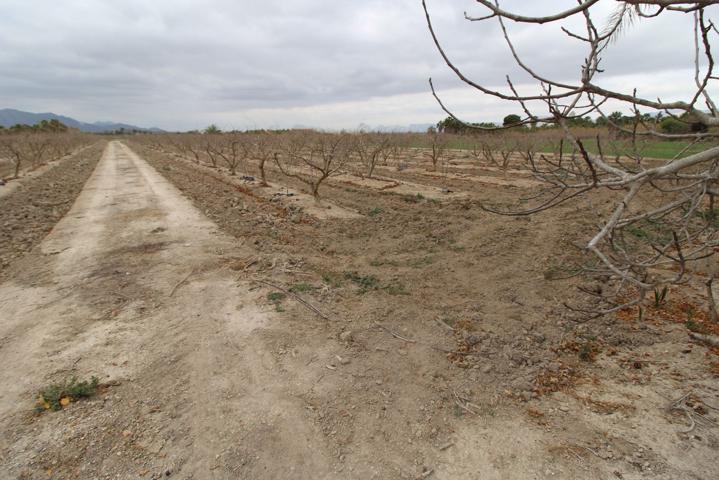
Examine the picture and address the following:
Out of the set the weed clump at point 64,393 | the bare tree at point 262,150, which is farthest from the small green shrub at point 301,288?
the bare tree at point 262,150

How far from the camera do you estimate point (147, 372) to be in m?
3.60

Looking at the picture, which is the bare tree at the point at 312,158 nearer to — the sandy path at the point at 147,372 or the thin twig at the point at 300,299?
the sandy path at the point at 147,372

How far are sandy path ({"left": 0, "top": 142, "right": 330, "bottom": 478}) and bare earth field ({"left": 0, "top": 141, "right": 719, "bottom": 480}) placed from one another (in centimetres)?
2

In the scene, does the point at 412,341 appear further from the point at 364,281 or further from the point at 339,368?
the point at 364,281

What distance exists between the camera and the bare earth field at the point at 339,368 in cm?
263

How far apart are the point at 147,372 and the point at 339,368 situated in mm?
1802

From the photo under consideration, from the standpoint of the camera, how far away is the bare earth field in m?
2.63

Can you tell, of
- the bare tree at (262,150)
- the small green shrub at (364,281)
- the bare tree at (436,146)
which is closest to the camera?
the small green shrub at (364,281)

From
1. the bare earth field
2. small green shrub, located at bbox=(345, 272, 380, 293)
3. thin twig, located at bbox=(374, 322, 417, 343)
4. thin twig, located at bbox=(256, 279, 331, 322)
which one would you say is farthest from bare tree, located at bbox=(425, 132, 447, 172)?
thin twig, located at bbox=(374, 322, 417, 343)

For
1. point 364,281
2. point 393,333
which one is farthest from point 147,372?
point 364,281

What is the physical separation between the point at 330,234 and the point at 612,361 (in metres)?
5.79

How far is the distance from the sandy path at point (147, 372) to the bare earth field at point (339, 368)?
2 cm

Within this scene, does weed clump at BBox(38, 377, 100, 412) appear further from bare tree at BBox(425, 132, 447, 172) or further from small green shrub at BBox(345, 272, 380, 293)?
bare tree at BBox(425, 132, 447, 172)

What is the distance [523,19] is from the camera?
1.32 m
